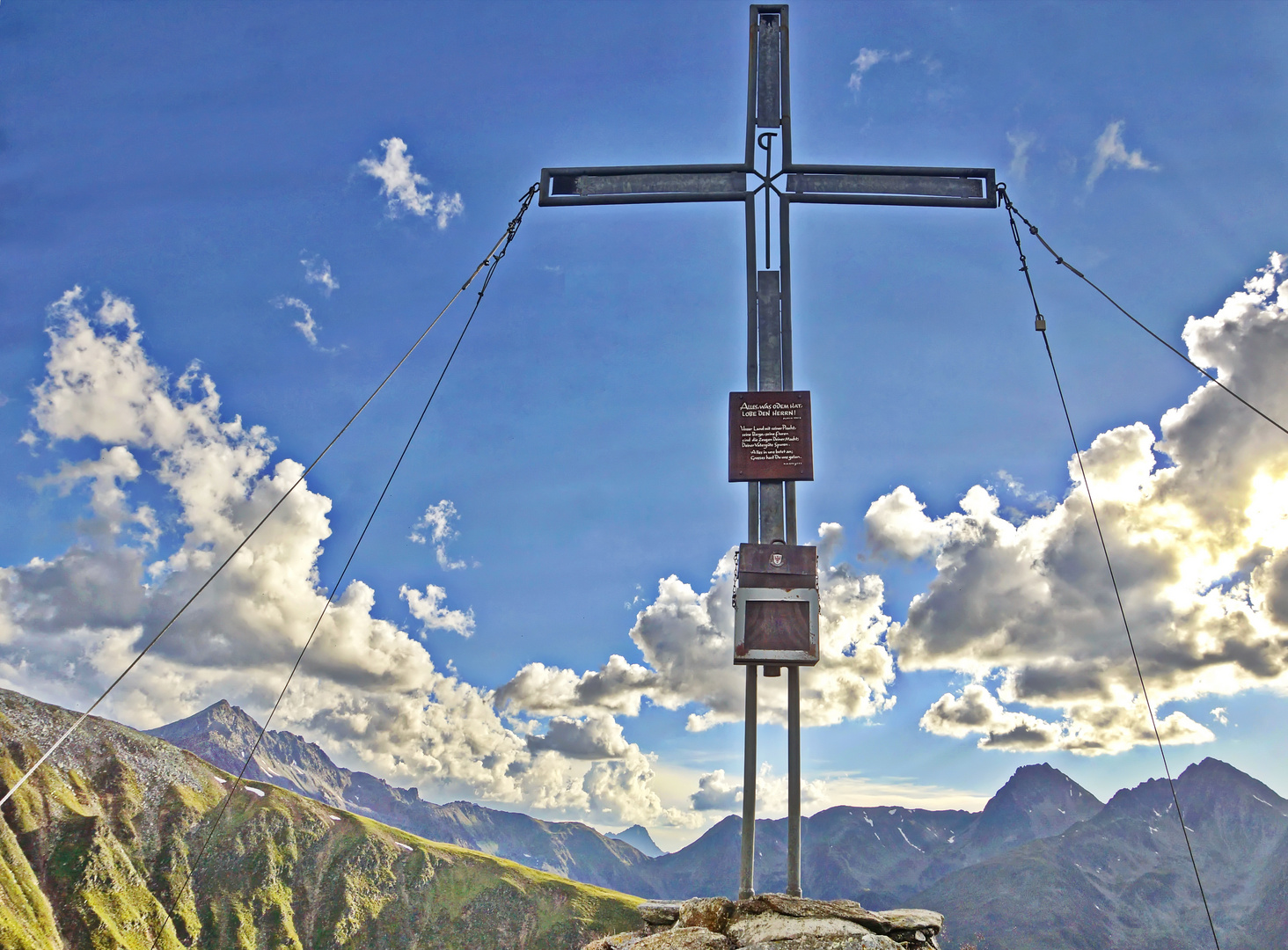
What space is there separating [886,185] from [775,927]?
15.3 metres

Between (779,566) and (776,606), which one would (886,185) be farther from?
(776,606)

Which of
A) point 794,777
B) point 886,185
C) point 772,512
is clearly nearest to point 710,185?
point 886,185

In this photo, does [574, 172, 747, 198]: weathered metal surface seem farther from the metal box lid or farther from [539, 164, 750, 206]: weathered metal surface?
the metal box lid

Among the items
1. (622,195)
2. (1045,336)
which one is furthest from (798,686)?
(622,195)

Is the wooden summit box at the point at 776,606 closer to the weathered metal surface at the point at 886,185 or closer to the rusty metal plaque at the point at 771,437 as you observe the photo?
the rusty metal plaque at the point at 771,437

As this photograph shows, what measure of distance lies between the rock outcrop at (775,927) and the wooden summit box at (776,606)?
4432 millimetres

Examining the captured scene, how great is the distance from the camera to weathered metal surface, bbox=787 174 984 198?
2070cm

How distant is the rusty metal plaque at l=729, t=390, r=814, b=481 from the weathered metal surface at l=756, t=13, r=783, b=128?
6331 millimetres

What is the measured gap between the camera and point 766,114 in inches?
830

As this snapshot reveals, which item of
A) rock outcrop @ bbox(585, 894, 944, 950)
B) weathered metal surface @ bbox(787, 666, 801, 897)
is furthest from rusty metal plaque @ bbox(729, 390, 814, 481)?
rock outcrop @ bbox(585, 894, 944, 950)

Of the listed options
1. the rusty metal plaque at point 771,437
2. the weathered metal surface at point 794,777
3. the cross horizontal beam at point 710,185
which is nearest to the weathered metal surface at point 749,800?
the weathered metal surface at point 794,777

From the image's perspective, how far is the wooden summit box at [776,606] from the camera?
18.6m

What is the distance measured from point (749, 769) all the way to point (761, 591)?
350 cm

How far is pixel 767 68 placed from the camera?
69.5ft
